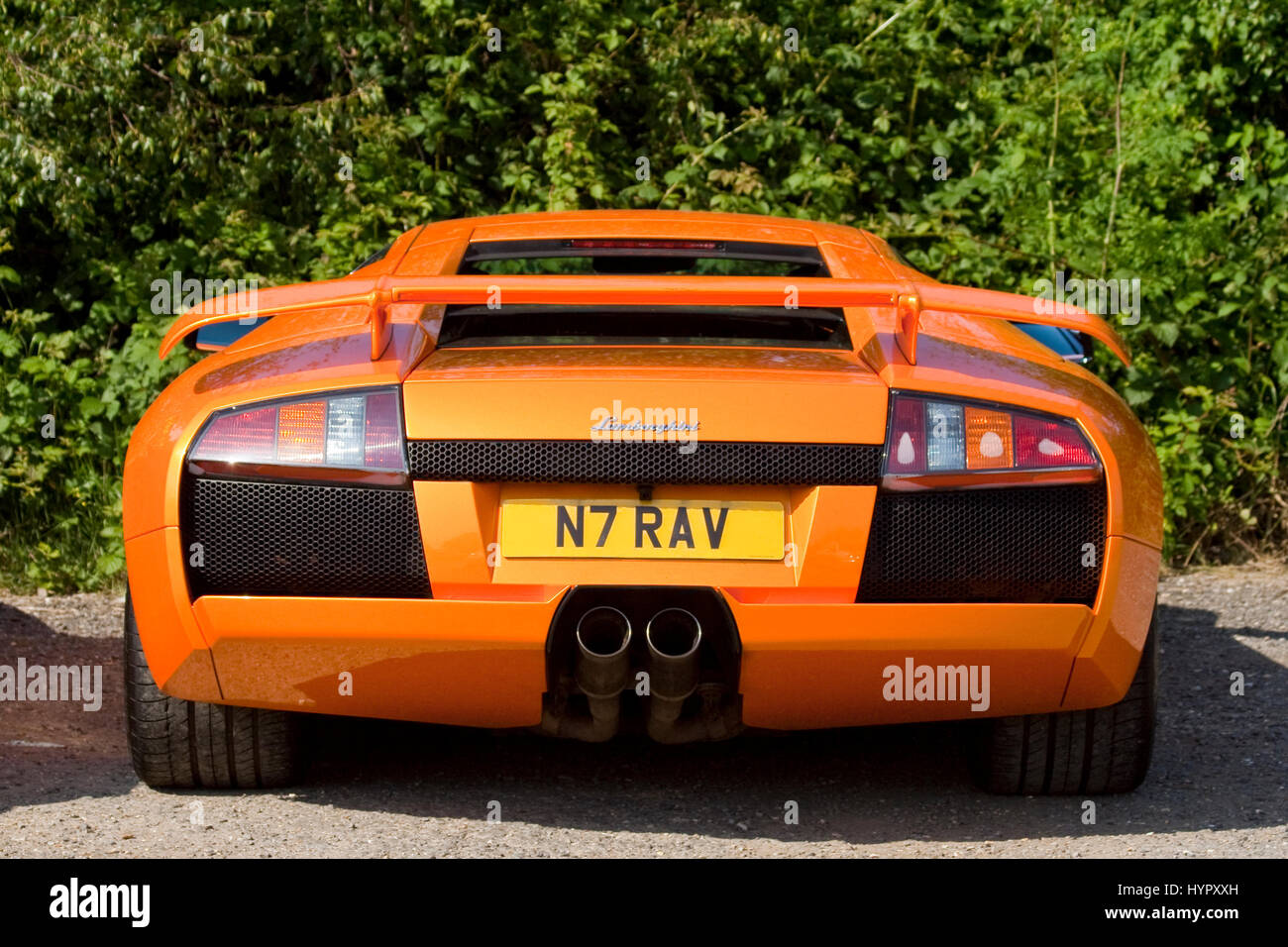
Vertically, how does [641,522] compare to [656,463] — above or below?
below

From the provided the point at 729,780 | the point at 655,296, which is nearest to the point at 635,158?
the point at 729,780

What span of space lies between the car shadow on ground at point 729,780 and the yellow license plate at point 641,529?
72 centimetres

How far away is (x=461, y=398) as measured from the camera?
2857 millimetres

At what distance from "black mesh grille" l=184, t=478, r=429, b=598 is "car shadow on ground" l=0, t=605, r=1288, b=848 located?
2.24ft

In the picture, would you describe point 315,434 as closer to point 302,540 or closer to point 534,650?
point 302,540

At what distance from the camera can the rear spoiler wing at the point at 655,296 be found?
284 centimetres

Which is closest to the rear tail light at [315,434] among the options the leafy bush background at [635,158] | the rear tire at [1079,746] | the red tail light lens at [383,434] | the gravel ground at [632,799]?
the red tail light lens at [383,434]

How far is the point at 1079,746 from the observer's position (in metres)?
3.40

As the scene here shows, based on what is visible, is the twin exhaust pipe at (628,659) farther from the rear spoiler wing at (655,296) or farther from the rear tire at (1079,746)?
the rear tire at (1079,746)

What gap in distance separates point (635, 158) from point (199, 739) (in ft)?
15.4

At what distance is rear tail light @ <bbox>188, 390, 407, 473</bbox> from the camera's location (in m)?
2.86

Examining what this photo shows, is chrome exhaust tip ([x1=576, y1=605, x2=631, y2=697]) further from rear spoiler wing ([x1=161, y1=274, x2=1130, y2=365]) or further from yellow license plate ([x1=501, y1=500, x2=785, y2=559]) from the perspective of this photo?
rear spoiler wing ([x1=161, y1=274, x2=1130, y2=365])

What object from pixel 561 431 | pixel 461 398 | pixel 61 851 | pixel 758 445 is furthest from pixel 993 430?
pixel 61 851

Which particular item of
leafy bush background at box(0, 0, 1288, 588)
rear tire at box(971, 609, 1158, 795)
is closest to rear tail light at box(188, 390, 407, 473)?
rear tire at box(971, 609, 1158, 795)
